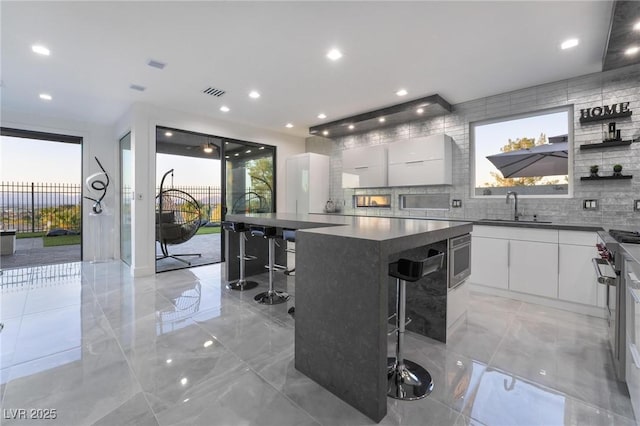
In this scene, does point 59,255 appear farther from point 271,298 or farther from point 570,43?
point 570,43

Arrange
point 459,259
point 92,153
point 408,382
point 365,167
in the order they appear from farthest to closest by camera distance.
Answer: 1. point 92,153
2. point 365,167
3. point 459,259
4. point 408,382

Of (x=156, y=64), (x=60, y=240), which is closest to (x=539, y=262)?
(x=156, y=64)

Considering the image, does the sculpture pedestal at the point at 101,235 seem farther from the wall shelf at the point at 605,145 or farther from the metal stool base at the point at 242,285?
the wall shelf at the point at 605,145

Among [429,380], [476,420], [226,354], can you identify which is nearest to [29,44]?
[226,354]

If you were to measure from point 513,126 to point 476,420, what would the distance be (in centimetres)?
385

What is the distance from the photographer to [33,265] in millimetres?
4980

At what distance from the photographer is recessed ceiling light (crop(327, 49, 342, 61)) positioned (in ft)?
9.22

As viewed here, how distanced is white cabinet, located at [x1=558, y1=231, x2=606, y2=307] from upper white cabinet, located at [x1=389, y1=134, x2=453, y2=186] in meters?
1.67

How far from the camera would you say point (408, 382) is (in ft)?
5.80

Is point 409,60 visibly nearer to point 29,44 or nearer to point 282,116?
point 282,116

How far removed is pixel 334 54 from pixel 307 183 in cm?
310

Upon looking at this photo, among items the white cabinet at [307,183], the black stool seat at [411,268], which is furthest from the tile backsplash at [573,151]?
the black stool seat at [411,268]

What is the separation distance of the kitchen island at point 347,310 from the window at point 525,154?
9.08 ft

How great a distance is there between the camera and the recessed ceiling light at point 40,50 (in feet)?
8.89
